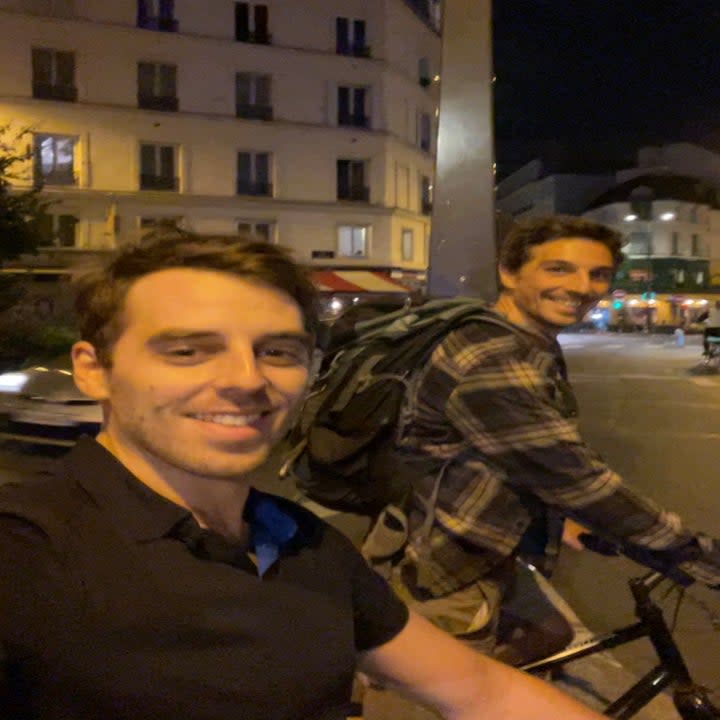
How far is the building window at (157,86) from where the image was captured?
34156 mm

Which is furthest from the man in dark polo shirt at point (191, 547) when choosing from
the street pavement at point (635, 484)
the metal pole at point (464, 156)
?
the metal pole at point (464, 156)

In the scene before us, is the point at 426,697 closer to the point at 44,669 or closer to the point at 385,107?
the point at 44,669

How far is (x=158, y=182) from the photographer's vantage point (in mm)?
34312

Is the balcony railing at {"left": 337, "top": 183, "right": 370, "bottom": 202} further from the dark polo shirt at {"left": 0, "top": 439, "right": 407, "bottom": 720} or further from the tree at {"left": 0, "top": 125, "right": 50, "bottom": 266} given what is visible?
the dark polo shirt at {"left": 0, "top": 439, "right": 407, "bottom": 720}

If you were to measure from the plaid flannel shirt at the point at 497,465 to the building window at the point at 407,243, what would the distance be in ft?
118

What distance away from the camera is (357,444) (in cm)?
237

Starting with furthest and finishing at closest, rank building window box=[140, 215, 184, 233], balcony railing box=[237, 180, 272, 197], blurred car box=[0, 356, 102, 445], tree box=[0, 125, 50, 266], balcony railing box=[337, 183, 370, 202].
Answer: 1. balcony railing box=[337, 183, 370, 202]
2. balcony railing box=[237, 180, 272, 197]
3. tree box=[0, 125, 50, 266]
4. blurred car box=[0, 356, 102, 445]
5. building window box=[140, 215, 184, 233]

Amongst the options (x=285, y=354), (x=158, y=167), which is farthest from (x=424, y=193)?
(x=285, y=354)

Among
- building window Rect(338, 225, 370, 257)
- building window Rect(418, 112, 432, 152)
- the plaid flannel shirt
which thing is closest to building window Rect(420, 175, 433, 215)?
building window Rect(418, 112, 432, 152)

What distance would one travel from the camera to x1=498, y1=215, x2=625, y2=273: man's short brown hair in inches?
105

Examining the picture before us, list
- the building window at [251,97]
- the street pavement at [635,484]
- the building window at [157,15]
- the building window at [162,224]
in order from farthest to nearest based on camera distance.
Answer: the building window at [251,97]
the building window at [157,15]
the street pavement at [635,484]
the building window at [162,224]

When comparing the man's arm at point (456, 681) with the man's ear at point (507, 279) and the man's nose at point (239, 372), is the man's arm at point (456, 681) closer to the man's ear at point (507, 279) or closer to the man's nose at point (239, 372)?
the man's nose at point (239, 372)

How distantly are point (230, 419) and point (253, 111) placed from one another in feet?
118

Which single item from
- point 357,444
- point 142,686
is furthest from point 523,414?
point 142,686
